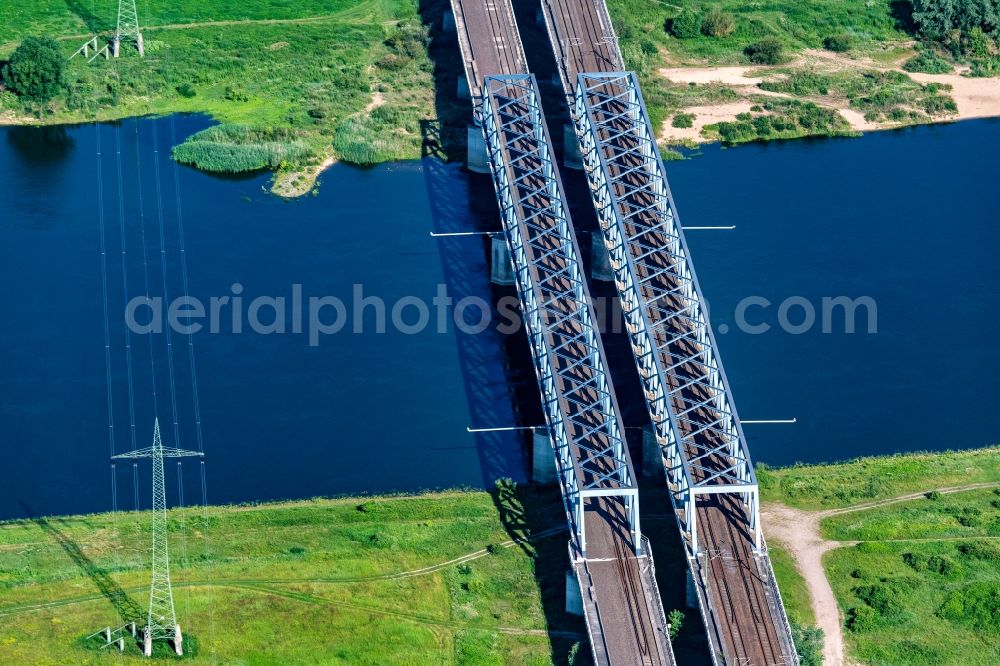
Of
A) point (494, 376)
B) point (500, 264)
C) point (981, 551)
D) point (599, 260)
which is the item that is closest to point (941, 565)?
point (981, 551)

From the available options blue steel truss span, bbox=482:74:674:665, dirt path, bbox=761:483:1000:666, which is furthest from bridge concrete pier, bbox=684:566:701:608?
dirt path, bbox=761:483:1000:666

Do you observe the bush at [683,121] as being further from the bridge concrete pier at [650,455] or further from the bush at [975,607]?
the bush at [975,607]

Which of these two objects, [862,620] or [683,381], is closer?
[862,620]

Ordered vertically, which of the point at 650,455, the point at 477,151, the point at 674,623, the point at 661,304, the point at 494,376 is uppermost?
the point at 477,151

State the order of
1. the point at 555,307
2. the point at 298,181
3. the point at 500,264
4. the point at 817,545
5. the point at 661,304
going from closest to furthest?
the point at 817,545 → the point at 555,307 → the point at 661,304 → the point at 500,264 → the point at 298,181

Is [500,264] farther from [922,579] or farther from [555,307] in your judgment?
[922,579]

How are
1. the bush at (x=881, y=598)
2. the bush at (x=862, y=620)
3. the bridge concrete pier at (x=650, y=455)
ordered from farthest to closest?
the bridge concrete pier at (x=650, y=455) → the bush at (x=881, y=598) → the bush at (x=862, y=620)

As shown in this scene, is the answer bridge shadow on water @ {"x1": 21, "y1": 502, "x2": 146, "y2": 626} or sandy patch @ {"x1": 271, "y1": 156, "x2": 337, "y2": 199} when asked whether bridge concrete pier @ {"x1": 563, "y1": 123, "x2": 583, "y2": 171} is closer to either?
sandy patch @ {"x1": 271, "y1": 156, "x2": 337, "y2": 199}

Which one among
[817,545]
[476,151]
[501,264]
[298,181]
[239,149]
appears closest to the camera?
[817,545]

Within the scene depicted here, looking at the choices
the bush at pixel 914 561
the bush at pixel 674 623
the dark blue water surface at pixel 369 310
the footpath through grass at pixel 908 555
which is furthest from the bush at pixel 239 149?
the bush at pixel 914 561
